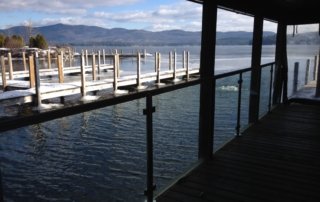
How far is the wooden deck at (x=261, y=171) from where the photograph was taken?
269 cm

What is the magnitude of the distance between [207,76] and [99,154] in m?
5.46

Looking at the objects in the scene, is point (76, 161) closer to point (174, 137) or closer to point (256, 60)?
point (174, 137)

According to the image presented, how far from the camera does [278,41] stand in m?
6.73

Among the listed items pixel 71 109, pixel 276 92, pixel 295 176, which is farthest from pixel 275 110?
pixel 71 109

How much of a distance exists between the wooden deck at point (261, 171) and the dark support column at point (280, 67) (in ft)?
6.47

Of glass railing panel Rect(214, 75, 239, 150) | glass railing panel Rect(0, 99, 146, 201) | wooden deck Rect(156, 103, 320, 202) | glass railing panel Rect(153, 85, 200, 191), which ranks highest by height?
wooden deck Rect(156, 103, 320, 202)

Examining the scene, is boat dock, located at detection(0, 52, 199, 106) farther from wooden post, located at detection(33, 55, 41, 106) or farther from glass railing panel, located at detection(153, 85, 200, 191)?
glass railing panel, located at detection(153, 85, 200, 191)

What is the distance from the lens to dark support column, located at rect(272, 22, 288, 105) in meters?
6.73

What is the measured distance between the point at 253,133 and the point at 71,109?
3.51 m

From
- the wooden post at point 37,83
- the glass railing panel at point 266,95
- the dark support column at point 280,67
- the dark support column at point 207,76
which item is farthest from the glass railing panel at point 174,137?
the wooden post at point 37,83

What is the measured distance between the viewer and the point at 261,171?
322 cm

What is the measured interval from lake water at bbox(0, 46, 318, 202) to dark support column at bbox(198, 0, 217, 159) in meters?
0.78

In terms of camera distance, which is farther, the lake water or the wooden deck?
the lake water

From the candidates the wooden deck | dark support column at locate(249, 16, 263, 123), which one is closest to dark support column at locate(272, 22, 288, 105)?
dark support column at locate(249, 16, 263, 123)
